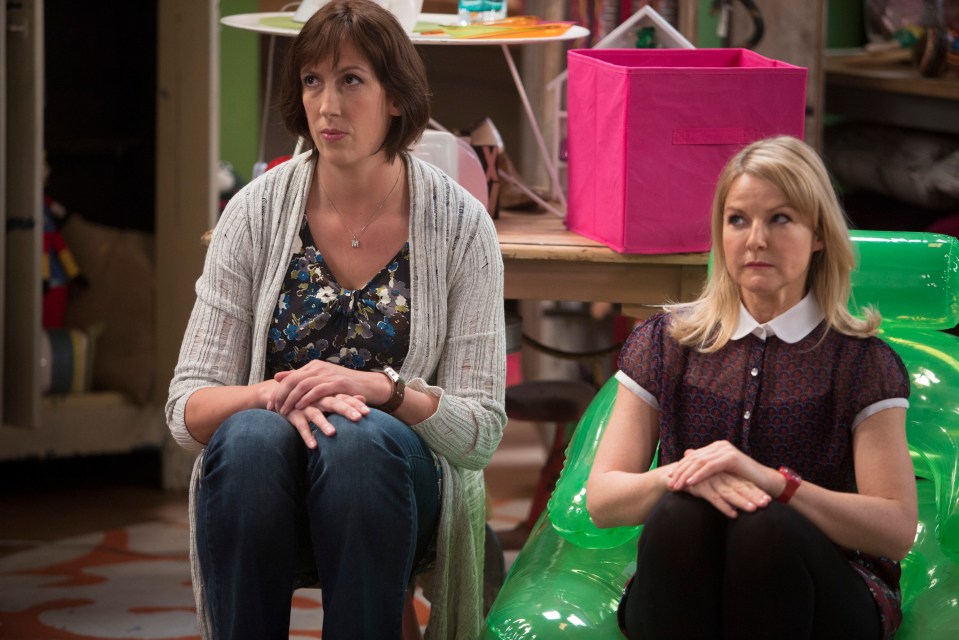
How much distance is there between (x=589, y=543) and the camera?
1784 mm

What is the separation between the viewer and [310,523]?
1709 mm

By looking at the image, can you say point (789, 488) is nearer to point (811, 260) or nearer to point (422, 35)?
point (811, 260)

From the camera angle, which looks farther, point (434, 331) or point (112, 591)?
point (112, 591)

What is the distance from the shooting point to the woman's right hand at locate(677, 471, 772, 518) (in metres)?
1.51

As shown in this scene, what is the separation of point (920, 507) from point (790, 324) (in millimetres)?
417

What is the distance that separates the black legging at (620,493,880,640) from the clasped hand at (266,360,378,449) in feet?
1.37

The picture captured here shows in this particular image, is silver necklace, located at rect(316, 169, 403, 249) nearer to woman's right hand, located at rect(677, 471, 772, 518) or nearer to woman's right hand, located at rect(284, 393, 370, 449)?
woman's right hand, located at rect(284, 393, 370, 449)

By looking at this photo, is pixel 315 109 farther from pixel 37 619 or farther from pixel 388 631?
pixel 37 619

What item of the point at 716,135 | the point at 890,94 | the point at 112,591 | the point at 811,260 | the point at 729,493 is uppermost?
the point at 890,94

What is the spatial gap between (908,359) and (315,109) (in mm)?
895

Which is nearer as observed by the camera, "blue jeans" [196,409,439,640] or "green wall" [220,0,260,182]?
"blue jeans" [196,409,439,640]

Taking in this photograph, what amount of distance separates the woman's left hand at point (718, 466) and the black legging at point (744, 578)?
22 mm

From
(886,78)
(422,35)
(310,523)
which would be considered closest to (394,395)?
(310,523)

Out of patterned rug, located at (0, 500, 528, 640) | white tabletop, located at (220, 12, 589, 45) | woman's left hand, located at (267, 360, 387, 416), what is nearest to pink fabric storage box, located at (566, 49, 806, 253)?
white tabletop, located at (220, 12, 589, 45)
